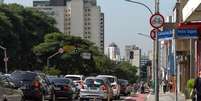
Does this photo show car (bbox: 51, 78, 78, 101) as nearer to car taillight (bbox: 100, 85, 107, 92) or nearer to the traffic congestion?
the traffic congestion

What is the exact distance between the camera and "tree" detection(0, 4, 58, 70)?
9306 centimetres

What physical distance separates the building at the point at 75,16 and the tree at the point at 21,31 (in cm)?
4099

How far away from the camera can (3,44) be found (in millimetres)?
92812

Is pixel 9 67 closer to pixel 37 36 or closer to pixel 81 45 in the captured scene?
pixel 37 36

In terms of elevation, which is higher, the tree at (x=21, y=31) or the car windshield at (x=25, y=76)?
the tree at (x=21, y=31)

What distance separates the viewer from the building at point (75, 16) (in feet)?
523

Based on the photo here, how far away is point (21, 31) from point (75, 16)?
210ft

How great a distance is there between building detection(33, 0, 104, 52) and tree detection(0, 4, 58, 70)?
40986 mm

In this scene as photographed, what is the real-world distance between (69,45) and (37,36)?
674cm

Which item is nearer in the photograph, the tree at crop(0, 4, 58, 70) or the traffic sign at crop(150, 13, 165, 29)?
the traffic sign at crop(150, 13, 165, 29)

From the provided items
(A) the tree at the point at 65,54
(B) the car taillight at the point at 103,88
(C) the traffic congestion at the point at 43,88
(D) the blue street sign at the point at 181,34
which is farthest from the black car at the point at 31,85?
(A) the tree at the point at 65,54

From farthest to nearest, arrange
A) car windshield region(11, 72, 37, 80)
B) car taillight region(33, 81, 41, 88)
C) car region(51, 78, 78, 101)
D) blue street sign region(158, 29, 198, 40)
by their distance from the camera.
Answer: car region(51, 78, 78, 101) < car windshield region(11, 72, 37, 80) < car taillight region(33, 81, 41, 88) < blue street sign region(158, 29, 198, 40)

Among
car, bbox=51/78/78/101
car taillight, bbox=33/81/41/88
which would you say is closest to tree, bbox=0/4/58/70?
car, bbox=51/78/78/101

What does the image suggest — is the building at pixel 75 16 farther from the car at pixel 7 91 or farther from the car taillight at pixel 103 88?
the car at pixel 7 91
